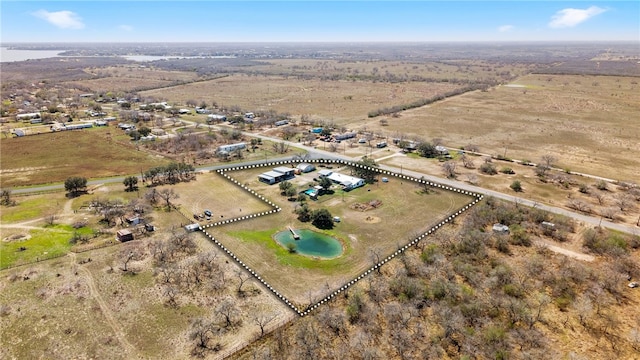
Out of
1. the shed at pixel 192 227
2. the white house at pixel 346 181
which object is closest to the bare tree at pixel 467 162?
the white house at pixel 346 181

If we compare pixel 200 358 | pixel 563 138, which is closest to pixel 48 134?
pixel 200 358

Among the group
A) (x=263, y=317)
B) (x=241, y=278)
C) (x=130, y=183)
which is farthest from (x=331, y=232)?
(x=130, y=183)

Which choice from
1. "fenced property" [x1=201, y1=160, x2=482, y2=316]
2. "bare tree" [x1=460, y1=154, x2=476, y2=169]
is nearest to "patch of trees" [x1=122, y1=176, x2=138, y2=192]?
"fenced property" [x1=201, y1=160, x2=482, y2=316]

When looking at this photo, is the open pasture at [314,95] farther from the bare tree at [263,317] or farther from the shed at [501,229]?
the bare tree at [263,317]

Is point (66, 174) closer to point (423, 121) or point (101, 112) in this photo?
point (101, 112)

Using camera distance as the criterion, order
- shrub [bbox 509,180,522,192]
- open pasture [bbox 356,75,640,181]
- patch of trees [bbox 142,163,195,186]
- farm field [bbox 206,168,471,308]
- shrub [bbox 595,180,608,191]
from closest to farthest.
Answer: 1. farm field [bbox 206,168,471,308]
2. shrub [bbox 509,180,522,192]
3. shrub [bbox 595,180,608,191]
4. patch of trees [bbox 142,163,195,186]
5. open pasture [bbox 356,75,640,181]

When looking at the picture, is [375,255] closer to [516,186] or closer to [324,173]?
[324,173]

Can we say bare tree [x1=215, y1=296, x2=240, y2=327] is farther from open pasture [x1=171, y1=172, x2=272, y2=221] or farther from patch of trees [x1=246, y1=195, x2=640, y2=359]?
open pasture [x1=171, y1=172, x2=272, y2=221]
